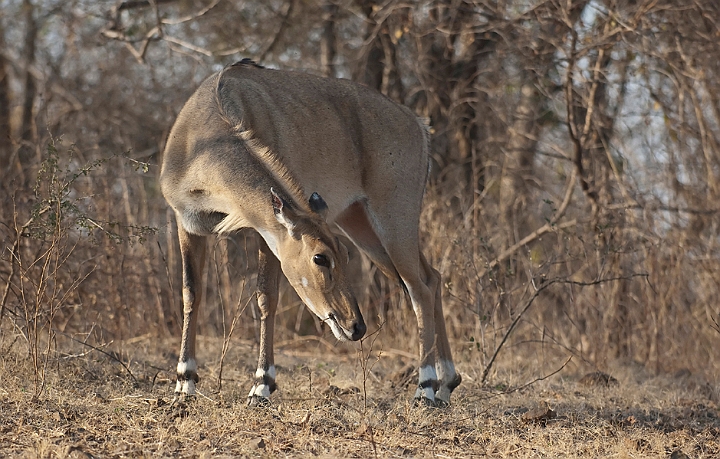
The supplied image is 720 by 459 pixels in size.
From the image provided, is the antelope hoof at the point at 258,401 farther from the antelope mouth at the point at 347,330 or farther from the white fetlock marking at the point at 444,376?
the white fetlock marking at the point at 444,376

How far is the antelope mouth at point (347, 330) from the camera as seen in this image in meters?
5.83

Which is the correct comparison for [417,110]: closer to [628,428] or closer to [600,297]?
[600,297]

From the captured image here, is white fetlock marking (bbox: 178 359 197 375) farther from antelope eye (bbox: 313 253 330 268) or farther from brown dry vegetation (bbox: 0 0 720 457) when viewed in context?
antelope eye (bbox: 313 253 330 268)

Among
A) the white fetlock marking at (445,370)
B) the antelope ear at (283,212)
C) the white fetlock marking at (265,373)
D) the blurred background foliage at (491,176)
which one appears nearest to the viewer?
the antelope ear at (283,212)

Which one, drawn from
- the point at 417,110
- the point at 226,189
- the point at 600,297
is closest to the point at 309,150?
the point at 226,189

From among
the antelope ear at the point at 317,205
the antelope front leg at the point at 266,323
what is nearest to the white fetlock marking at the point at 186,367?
the antelope front leg at the point at 266,323

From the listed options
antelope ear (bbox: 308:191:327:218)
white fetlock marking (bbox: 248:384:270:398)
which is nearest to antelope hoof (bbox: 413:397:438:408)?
white fetlock marking (bbox: 248:384:270:398)

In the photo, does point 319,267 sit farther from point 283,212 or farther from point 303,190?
point 303,190

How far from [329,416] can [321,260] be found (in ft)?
3.21

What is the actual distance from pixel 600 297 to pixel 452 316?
5.13 ft

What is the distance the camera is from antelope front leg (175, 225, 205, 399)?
6.51 m

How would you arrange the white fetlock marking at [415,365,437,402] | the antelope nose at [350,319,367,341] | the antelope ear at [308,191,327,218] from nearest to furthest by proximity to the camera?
the antelope nose at [350,319,367,341] < the antelope ear at [308,191,327,218] < the white fetlock marking at [415,365,437,402]

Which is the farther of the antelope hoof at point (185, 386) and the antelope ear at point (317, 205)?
the antelope hoof at point (185, 386)

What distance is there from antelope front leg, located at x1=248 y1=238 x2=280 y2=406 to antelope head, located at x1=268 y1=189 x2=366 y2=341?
0.68 metres
